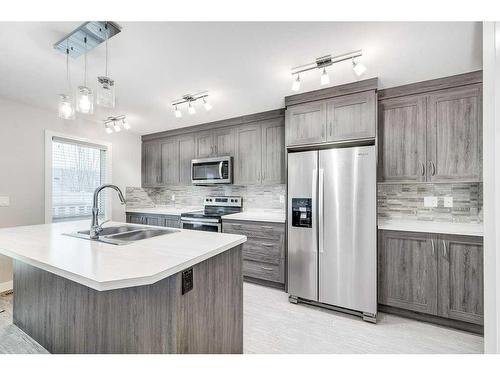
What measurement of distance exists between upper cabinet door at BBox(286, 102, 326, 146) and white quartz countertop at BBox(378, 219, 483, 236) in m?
1.12

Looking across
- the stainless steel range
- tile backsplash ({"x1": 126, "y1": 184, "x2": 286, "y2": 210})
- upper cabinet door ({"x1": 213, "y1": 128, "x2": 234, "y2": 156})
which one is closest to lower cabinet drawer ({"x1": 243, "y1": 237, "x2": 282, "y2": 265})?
the stainless steel range

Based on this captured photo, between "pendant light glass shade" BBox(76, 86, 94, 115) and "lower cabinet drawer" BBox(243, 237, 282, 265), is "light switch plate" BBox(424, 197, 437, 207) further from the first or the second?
"pendant light glass shade" BBox(76, 86, 94, 115)

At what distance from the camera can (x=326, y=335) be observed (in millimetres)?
2055

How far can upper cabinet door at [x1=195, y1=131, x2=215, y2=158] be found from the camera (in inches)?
151

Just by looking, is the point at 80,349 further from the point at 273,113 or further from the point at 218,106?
the point at 273,113

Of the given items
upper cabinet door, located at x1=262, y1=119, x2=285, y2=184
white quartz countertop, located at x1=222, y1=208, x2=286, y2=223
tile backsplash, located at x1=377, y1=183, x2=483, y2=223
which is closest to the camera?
tile backsplash, located at x1=377, y1=183, x2=483, y2=223

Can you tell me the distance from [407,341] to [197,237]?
1917 millimetres

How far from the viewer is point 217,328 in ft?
4.80

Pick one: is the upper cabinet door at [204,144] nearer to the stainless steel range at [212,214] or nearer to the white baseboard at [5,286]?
the stainless steel range at [212,214]

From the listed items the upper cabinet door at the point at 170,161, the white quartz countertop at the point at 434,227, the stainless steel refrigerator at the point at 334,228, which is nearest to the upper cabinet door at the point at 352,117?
the stainless steel refrigerator at the point at 334,228

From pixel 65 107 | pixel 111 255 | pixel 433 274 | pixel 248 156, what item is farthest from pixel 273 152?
pixel 111 255

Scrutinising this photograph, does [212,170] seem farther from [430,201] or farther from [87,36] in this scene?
[430,201]

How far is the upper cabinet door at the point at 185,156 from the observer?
4062 mm
